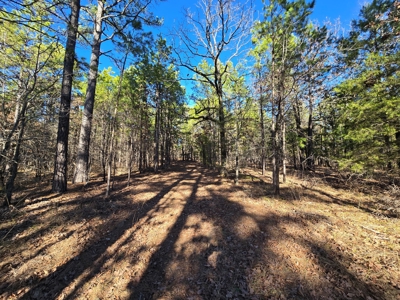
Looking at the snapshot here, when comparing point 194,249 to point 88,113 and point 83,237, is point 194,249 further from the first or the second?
point 88,113

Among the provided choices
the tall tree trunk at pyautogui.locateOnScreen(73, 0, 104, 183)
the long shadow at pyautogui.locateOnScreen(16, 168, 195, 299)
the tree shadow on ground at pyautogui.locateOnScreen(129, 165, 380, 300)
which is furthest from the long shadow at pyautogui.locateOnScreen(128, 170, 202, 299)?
the tall tree trunk at pyautogui.locateOnScreen(73, 0, 104, 183)

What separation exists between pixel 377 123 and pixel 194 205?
8.54m

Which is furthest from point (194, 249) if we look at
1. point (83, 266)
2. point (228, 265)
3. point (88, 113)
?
point (88, 113)

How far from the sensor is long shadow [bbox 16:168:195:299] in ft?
10.5

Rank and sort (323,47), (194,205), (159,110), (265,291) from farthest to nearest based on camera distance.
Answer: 1. (159,110)
2. (194,205)
3. (323,47)
4. (265,291)

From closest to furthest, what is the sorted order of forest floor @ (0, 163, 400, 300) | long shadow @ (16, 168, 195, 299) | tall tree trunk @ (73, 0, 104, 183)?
long shadow @ (16, 168, 195, 299), forest floor @ (0, 163, 400, 300), tall tree trunk @ (73, 0, 104, 183)

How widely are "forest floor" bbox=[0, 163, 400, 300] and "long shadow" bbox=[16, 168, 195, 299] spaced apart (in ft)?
0.07

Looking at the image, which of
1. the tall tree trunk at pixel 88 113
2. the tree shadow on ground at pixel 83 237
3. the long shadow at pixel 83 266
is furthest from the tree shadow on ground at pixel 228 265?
the tall tree trunk at pixel 88 113

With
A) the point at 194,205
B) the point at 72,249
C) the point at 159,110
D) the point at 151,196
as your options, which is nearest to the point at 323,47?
the point at 194,205

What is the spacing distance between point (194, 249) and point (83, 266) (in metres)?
2.49

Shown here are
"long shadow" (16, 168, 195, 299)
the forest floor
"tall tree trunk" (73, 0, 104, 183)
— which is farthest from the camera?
"tall tree trunk" (73, 0, 104, 183)

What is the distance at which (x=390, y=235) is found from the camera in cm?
484

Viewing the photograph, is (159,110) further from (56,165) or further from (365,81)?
(365,81)

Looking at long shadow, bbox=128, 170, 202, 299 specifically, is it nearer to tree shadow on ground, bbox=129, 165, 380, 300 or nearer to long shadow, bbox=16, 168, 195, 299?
tree shadow on ground, bbox=129, 165, 380, 300
